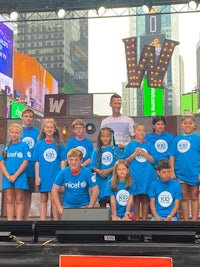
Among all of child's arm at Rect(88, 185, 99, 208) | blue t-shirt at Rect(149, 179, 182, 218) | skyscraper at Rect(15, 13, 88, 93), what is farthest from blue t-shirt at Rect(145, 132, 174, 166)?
skyscraper at Rect(15, 13, 88, 93)

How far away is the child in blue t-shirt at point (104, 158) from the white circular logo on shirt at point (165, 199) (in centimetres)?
77

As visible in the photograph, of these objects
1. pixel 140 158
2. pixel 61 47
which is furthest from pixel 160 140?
pixel 61 47

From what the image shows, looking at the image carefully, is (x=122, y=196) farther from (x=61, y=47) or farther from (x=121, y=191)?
(x=61, y=47)

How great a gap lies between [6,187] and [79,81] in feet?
289

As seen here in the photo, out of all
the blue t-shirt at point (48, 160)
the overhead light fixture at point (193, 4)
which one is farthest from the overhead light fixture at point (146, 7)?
the blue t-shirt at point (48, 160)

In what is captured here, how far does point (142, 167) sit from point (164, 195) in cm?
64

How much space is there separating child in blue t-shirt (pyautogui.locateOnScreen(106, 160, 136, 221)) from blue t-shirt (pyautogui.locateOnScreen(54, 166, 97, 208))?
37 centimetres

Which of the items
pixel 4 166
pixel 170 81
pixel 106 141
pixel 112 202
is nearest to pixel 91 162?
pixel 106 141

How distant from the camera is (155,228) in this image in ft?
9.09

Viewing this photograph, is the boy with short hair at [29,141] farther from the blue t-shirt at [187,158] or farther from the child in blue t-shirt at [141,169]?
the blue t-shirt at [187,158]

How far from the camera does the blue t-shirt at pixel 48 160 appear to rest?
522cm

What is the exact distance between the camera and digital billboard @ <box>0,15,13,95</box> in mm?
38625

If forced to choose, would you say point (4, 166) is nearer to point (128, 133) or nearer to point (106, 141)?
point (106, 141)

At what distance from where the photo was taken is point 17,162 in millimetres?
5230
